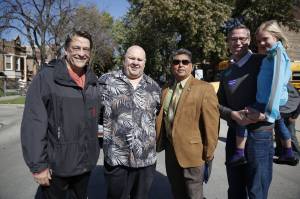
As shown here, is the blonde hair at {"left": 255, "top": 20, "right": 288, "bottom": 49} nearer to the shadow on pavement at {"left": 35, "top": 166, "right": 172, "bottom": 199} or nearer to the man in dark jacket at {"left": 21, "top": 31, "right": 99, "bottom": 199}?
the man in dark jacket at {"left": 21, "top": 31, "right": 99, "bottom": 199}

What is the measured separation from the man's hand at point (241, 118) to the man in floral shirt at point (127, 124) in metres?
0.80

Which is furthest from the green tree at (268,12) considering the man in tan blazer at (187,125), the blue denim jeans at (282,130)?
the man in tan blazer at (187,125)

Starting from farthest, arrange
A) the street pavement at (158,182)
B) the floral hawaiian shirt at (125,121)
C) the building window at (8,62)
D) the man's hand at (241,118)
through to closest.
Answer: the building window at (8,62)
the street pavement at (158,182)
the floral hawaiian shirt at (125,121)
the man's hand at (241,118)

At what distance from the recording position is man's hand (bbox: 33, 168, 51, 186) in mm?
3082

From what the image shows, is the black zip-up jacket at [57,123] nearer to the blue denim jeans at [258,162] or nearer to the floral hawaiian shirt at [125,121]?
the floral hawaiian shirt at [125,121]

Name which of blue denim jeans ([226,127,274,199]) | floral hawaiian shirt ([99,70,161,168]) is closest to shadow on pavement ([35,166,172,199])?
floral hawaiian shirt ([99,70,161,168])

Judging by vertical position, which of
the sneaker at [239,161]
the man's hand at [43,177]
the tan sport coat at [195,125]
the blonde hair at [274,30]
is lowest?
the man's hand at [43,177]

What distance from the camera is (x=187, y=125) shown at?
3.68 metres

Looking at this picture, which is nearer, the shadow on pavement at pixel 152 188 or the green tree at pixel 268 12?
the shadow on pavement at pixel 152 188

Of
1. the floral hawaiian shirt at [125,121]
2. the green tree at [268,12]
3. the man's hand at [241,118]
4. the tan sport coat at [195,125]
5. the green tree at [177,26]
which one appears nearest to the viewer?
the man's hand at [241,118]

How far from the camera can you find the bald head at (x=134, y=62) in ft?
11.7

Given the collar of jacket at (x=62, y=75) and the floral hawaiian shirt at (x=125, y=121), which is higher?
the collar of jacket at (x=62, y=75)

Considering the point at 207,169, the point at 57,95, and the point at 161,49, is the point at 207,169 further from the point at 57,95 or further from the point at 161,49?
the point at 161,49

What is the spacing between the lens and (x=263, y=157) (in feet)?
11.2
